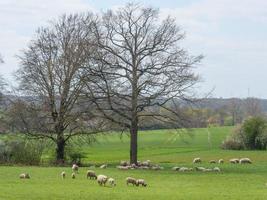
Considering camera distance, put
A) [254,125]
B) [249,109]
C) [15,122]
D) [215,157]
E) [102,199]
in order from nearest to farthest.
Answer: [102,199] < [15,122] < [215,157] < [254,125] < [249,109]

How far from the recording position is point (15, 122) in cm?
5406

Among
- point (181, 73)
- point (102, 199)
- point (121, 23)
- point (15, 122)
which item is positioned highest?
point (121, 23)

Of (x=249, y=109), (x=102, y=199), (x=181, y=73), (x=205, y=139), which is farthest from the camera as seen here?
(x=249, y=109)

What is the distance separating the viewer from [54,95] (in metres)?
54.8

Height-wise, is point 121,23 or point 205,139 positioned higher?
point 121,23

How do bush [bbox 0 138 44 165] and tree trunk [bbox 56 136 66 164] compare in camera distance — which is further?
tree trunk [bbox 56 136 66 164]

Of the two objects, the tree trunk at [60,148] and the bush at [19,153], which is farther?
the tree trunk at [60,148]

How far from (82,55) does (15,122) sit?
10617mm

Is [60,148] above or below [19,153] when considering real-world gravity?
above

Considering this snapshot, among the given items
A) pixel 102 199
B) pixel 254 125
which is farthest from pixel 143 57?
pixel 254 125

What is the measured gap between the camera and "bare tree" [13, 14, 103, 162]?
53156 mm

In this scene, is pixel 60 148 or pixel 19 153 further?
pixel 60 148

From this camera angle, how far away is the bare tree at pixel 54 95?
53.2m

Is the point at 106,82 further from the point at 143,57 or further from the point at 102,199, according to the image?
the point at 102,199
